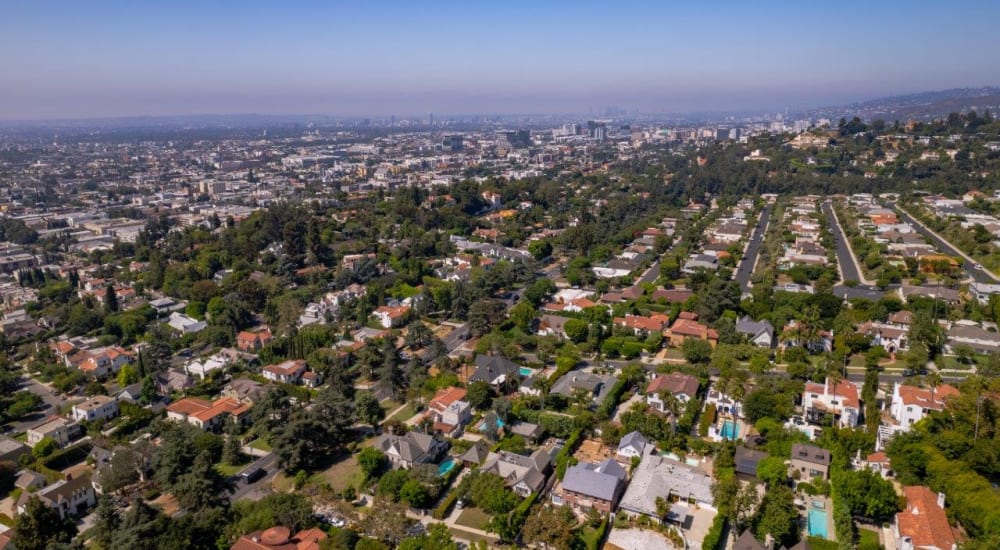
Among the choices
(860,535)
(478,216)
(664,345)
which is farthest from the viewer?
(478,216)

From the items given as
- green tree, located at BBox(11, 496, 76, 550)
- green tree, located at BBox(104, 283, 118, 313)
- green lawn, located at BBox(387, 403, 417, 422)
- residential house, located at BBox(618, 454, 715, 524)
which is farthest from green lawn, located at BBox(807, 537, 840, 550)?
green tree, located at BBox(104, 283, 118, 313)

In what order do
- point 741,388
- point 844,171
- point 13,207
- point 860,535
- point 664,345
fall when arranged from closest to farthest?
point 860,535 < point 741,388 < point 664,345 < point 13,207 < point 844,171

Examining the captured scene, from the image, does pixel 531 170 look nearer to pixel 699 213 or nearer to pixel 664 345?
pixel 699 213

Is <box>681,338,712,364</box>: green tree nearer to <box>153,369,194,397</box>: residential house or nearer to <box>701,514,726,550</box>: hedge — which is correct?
<box>701,514,726,550</box>: hedge

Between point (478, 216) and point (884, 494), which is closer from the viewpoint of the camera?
point (884, 494)

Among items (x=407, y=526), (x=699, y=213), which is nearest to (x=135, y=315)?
(x=407, y=526)

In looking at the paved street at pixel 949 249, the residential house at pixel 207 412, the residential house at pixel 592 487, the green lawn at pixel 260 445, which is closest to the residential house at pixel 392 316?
the residential house at pixel 207 412

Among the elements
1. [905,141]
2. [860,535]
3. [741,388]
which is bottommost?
[860,535]
